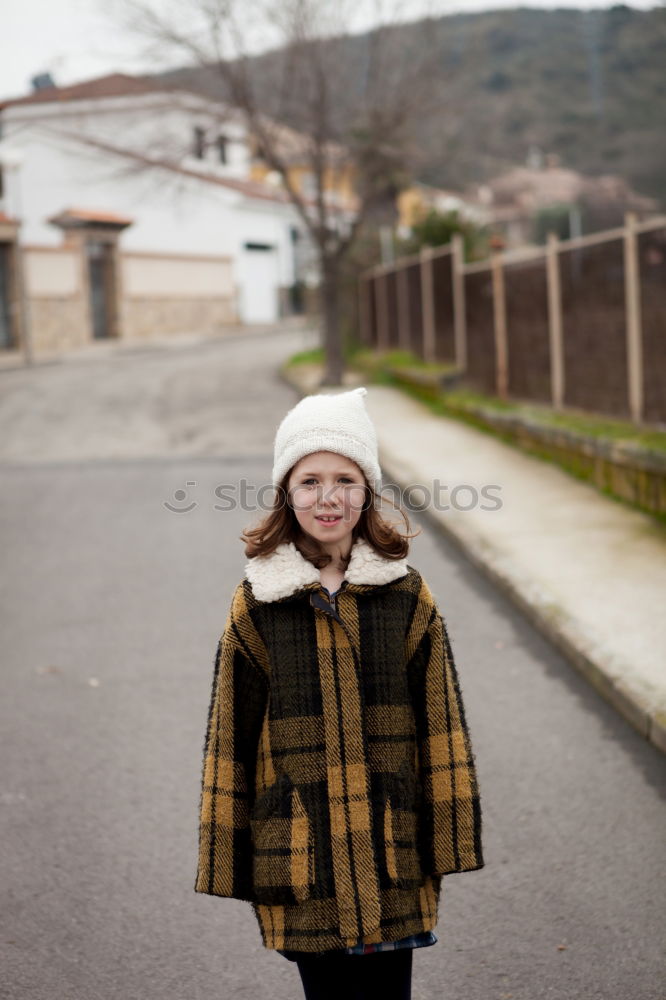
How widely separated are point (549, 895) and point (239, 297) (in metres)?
45.4

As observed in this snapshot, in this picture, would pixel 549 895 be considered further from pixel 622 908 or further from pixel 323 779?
pixel 323 779

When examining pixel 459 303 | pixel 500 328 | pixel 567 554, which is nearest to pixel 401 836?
pixel 567 554

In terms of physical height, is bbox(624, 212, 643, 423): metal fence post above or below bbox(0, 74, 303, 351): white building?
below

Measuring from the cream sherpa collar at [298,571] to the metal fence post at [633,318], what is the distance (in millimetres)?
8180

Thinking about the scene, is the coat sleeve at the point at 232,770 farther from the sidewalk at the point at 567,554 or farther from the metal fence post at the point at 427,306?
the metal fence post at the point at 427,306

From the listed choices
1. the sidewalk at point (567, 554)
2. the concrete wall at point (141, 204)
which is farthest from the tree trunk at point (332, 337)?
the concrete wall at point (141, 204)

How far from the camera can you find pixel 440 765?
7.97ft

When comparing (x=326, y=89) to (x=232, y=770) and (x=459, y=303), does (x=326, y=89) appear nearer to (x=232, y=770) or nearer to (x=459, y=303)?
(x=459, y=303)

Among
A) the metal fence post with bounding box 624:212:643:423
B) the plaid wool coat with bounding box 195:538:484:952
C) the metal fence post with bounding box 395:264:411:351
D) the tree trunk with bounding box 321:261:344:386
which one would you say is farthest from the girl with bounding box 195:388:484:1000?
the metal fence post with bounding box 395:264:411:351

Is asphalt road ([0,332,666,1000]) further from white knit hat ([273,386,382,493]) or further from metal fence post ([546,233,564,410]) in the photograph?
metal fence post ([546,233,564,410])

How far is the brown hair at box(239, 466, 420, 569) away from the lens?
98.2 inches

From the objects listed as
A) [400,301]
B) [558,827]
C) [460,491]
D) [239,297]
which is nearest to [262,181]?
[239,297]

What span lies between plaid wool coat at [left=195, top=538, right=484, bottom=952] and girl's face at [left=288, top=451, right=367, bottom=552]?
68mm

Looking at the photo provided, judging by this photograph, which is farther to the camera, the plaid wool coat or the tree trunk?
→ the tree trunk
